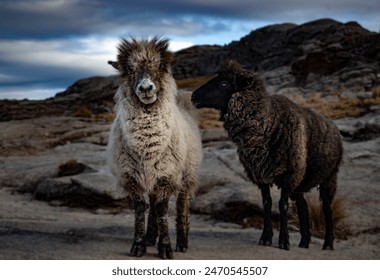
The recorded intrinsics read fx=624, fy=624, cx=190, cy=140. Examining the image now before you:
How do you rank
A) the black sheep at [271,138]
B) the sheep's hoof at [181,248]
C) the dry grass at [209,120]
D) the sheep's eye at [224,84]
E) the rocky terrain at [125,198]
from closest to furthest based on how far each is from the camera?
1. the sheep's hoof at [181,248]
2. the rocky terrain at [125,198]
3. the black sheep at [271,138]
4. the sheep's eye at [224,84]
5. the dry grass at [209,120]

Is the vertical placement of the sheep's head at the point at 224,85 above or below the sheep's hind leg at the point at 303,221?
above

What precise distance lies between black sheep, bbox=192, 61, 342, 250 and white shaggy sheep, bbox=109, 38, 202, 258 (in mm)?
1514

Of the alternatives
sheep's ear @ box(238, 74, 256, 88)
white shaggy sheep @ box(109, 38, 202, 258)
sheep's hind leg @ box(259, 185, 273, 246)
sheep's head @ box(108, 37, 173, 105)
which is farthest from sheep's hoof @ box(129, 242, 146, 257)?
sheep's ear @ box(238, 74, 256, 88)

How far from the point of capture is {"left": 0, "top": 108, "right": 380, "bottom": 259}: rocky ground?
29.5ft

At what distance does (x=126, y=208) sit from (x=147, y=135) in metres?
7.78

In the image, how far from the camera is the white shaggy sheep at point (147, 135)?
8.18 m

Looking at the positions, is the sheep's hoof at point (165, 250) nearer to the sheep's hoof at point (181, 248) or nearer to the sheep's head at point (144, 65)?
the sheep's hoof at point (181, 248)

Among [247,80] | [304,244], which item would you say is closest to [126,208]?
[304,244]

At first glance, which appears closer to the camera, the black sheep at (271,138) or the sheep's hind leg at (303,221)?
the black sheep at (271,138)

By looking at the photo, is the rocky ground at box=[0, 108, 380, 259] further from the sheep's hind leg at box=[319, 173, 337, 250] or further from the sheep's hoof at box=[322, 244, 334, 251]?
the sheep's hind leg at box=[319, 173, 337, 250]

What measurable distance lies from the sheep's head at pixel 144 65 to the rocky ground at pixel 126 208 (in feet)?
4.91

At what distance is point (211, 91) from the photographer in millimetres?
9977

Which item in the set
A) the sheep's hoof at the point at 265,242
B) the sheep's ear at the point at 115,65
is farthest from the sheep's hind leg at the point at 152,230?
the sheep's ear at the point at 115,65

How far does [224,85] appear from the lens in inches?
392
